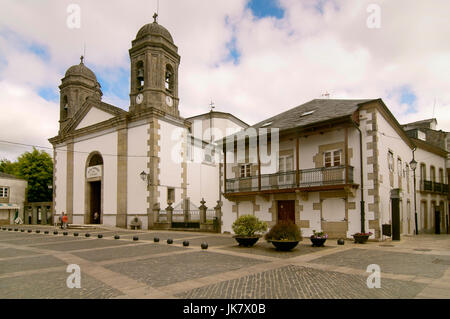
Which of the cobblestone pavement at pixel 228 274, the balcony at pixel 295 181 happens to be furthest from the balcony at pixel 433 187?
the cobblestone pavement at pixel 228 274

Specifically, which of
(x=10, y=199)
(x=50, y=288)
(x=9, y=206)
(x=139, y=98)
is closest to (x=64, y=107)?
(x=139, y=98)

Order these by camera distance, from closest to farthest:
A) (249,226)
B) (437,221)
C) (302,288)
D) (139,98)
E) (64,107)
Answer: (302,288) → (249,226) → (139,98) → (437,221) → (64,107)

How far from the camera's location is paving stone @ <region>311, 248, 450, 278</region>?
7.93 meters

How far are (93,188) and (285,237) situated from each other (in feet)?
71.2

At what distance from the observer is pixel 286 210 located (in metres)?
17.2

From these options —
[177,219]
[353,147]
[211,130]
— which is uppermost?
[211,130]

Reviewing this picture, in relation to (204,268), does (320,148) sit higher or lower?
A: higher

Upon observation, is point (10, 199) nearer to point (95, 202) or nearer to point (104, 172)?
point (95, 202)

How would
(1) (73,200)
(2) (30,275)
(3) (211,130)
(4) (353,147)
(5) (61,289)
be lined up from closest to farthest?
(5) (61,289) → (2) (30,275) → (4) (353,147) → (1) (73,200) → (3) (211,130)

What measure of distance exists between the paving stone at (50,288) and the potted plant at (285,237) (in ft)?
21.4

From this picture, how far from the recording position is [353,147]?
15414 mm

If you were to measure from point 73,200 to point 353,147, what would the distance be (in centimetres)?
2455
